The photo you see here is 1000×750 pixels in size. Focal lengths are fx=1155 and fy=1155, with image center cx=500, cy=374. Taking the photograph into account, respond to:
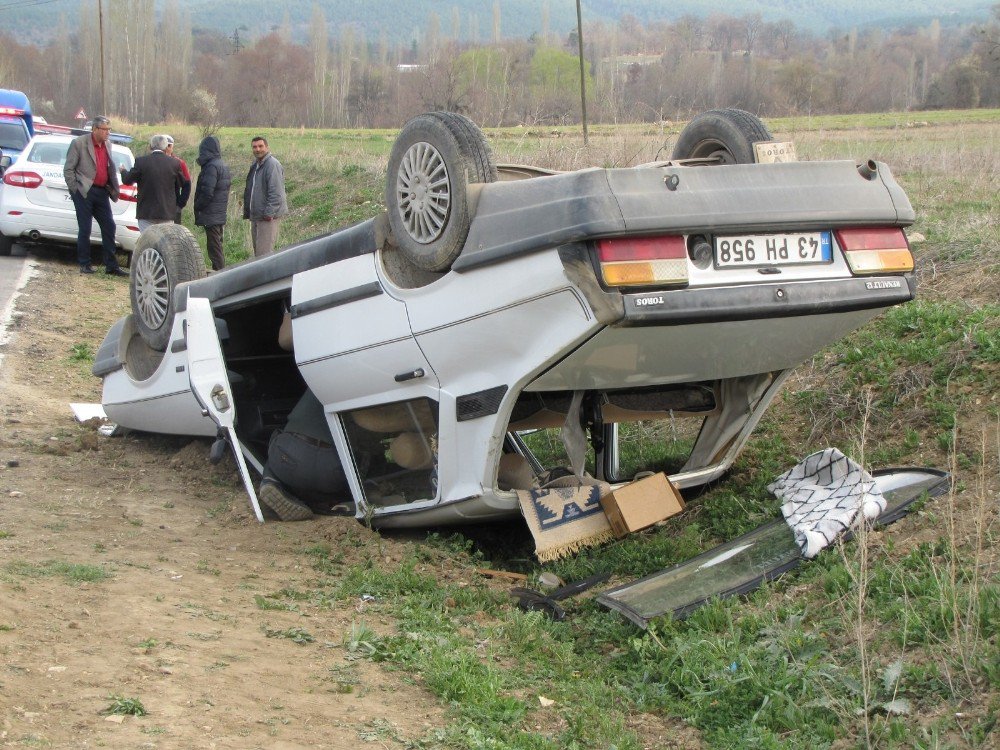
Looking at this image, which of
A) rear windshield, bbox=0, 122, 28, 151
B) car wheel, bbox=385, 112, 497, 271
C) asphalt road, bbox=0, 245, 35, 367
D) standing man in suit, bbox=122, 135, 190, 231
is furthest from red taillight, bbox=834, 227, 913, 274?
rear windshield, bbox=0, 122, 28, 151

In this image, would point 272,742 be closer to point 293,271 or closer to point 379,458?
point 379,458

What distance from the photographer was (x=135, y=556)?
5066 millimetres

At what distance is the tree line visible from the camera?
24.4 m

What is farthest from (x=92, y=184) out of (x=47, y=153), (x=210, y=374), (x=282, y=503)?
(x=282, y=503)

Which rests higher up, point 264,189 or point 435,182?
point 264,189

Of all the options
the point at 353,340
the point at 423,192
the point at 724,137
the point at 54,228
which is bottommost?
the point at 353,340

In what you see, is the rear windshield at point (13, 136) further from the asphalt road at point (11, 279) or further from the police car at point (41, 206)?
the police car at point (41, 206)

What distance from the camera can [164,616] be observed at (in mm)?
4141

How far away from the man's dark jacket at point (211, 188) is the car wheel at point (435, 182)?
910 cm

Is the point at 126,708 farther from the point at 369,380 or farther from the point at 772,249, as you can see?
the point at 772,249

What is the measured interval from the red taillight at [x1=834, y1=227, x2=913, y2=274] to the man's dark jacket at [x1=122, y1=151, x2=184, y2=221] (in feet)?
34.0

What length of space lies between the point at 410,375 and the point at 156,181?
922cm

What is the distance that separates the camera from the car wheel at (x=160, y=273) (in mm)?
6574

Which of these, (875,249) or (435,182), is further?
(435,182)
